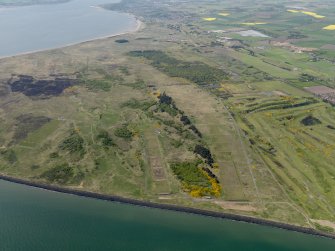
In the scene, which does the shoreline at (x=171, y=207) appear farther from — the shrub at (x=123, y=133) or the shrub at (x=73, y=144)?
the shrub at (x=123, y=133)

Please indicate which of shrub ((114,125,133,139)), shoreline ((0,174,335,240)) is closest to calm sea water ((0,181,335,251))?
shoreline ((0,174,335,240))

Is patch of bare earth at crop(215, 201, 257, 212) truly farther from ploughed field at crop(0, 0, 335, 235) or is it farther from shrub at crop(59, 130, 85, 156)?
shrub at crop(59, 130, 85, 156)

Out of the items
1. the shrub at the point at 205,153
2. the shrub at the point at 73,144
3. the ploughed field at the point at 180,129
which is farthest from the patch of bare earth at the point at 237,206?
the shrub at the point at 73,144

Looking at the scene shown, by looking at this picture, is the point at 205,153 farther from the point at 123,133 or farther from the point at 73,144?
the point at 73,144

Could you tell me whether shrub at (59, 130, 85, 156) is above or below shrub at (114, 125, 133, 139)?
above

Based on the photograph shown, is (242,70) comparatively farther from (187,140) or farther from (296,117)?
(187,140)

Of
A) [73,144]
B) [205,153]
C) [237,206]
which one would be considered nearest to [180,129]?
[205,153]

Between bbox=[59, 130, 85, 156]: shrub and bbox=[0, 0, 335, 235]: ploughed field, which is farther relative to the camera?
bbox=[59, 130, 85, 156]: shrub

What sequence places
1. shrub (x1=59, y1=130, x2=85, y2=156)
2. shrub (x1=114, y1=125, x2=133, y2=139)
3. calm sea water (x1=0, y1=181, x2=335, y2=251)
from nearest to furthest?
calm sea water (x1=0, y1=181, x2=335, y2=251), shrub (x1=59, y1=130, x2=85, y2=156), shrub (x1=114, y1=125, x2=133, y2=139)
